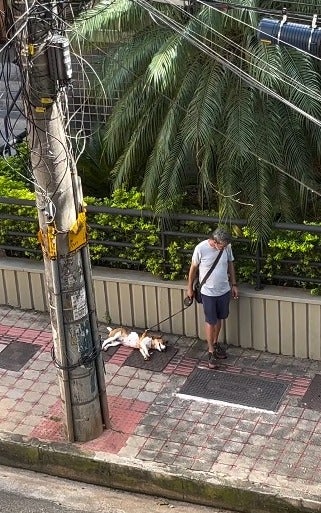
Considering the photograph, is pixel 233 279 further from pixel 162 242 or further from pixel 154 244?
pixel 154 244

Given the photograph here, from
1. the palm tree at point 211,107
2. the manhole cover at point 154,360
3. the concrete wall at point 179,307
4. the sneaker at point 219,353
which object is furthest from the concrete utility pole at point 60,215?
the concrete wall at point 179,307

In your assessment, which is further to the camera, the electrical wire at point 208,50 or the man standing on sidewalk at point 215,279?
the man standing on sidewalk at point 215,279

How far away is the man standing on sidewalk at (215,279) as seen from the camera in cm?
1106

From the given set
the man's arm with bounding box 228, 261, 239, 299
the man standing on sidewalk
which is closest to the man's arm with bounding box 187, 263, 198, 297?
the man standing on sidewalk

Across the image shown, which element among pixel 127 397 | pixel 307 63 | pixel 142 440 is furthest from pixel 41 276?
pixel 307 63

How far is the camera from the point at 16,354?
1209cm

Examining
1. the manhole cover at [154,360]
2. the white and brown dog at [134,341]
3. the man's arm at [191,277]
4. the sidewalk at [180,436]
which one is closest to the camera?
the sidewalk at [180,436]

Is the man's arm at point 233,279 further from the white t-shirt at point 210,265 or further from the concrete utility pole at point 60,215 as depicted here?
the concrete utility pole at point 60,215

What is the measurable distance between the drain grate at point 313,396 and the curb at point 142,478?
1.48m

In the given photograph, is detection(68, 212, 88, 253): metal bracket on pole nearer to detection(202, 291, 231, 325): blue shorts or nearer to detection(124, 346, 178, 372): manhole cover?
detection(202, 291, 231, 325): blue shorts

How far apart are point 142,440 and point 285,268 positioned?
8.61ft

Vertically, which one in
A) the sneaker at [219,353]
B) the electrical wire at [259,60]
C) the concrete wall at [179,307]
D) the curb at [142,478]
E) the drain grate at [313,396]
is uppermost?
the electrical wire at [259,60]

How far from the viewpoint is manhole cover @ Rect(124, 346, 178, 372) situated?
38.4 feet

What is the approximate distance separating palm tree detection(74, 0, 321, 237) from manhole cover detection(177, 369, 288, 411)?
1.58m
